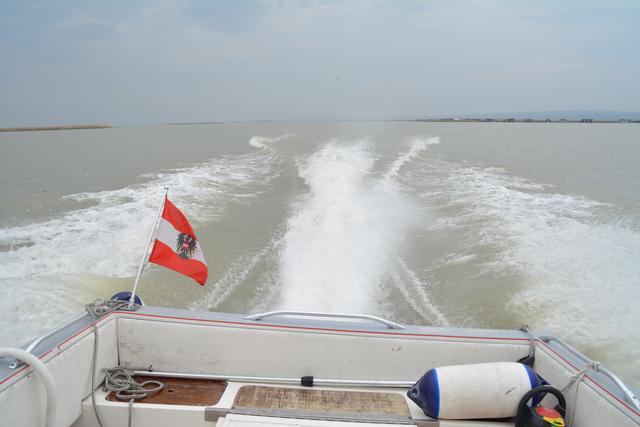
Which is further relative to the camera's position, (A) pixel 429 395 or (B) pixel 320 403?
(B) pixel 320 403

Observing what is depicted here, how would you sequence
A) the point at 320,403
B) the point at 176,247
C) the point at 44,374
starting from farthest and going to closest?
1. the point at 176,247
2. the point at 320,403
3. the point at 44,374

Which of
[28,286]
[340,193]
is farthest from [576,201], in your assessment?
[28,286]

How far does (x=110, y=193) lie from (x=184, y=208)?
285cm

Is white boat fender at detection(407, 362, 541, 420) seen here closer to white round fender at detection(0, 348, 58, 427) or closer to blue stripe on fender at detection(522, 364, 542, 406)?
blue stripe on fender at detection(522, 364, 542, 406)

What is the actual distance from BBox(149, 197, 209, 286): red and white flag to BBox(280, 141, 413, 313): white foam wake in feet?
7.65

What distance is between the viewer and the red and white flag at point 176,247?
289 centimetres

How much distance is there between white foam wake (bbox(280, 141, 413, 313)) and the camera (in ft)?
18.2

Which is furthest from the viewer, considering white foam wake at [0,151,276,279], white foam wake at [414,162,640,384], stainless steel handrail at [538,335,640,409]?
white foam wake at [0,151,276,279]

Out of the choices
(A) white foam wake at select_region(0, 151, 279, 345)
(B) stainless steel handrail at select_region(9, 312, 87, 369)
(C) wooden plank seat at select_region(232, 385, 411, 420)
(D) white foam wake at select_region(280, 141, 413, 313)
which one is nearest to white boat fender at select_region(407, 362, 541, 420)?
(C) wooden plank seat at select_region(232, 385, 411, 420)

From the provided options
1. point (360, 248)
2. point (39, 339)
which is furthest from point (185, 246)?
point (360, 248)

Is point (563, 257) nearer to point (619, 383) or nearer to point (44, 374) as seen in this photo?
point (619, 383)

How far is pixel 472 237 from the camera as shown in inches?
289

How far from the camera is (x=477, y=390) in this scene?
7.35 ft

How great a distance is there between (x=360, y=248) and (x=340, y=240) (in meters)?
0.47
